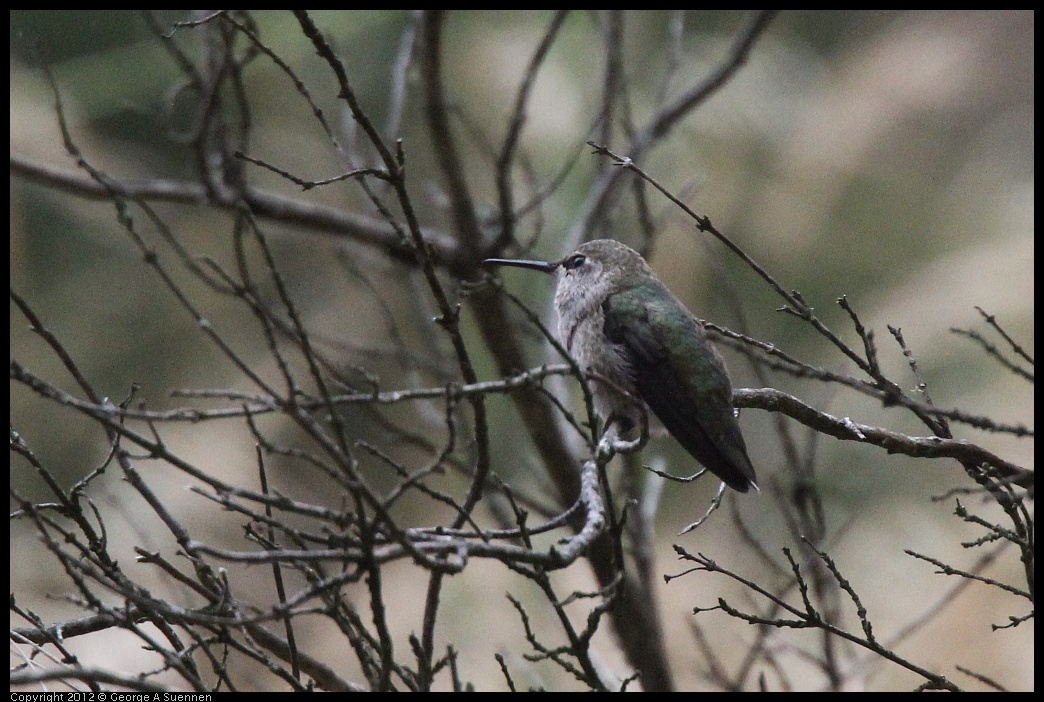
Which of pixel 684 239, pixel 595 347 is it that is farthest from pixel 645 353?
pixel 684 239

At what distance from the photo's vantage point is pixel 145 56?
34.8ft

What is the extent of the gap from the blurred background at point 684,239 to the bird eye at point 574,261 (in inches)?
133

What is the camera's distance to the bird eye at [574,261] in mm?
4465

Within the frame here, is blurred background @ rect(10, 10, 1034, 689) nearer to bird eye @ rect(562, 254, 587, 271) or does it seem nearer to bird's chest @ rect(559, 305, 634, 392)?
bird eye @ rect(562, 254, 587, 271)

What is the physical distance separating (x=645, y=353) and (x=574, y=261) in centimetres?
82

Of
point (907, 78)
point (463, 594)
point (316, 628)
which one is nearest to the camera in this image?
point (463, 594)

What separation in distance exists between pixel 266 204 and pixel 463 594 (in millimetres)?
5977

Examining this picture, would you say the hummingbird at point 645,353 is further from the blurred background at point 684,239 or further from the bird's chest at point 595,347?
the blurred background at point 684,239

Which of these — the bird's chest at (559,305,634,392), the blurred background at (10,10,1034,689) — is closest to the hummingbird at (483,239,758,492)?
the bird's chest at (559,305,634,392)

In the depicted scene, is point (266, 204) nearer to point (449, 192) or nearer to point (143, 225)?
point (449, 192)

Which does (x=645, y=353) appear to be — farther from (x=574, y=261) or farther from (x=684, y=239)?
(x=684, y=239)

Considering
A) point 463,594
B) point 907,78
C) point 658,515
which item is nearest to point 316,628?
point 463,594

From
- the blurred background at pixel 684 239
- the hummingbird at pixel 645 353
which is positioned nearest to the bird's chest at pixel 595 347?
the hummingbird at pixel 645 353

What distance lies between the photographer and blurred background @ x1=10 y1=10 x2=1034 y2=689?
30.1 ft
